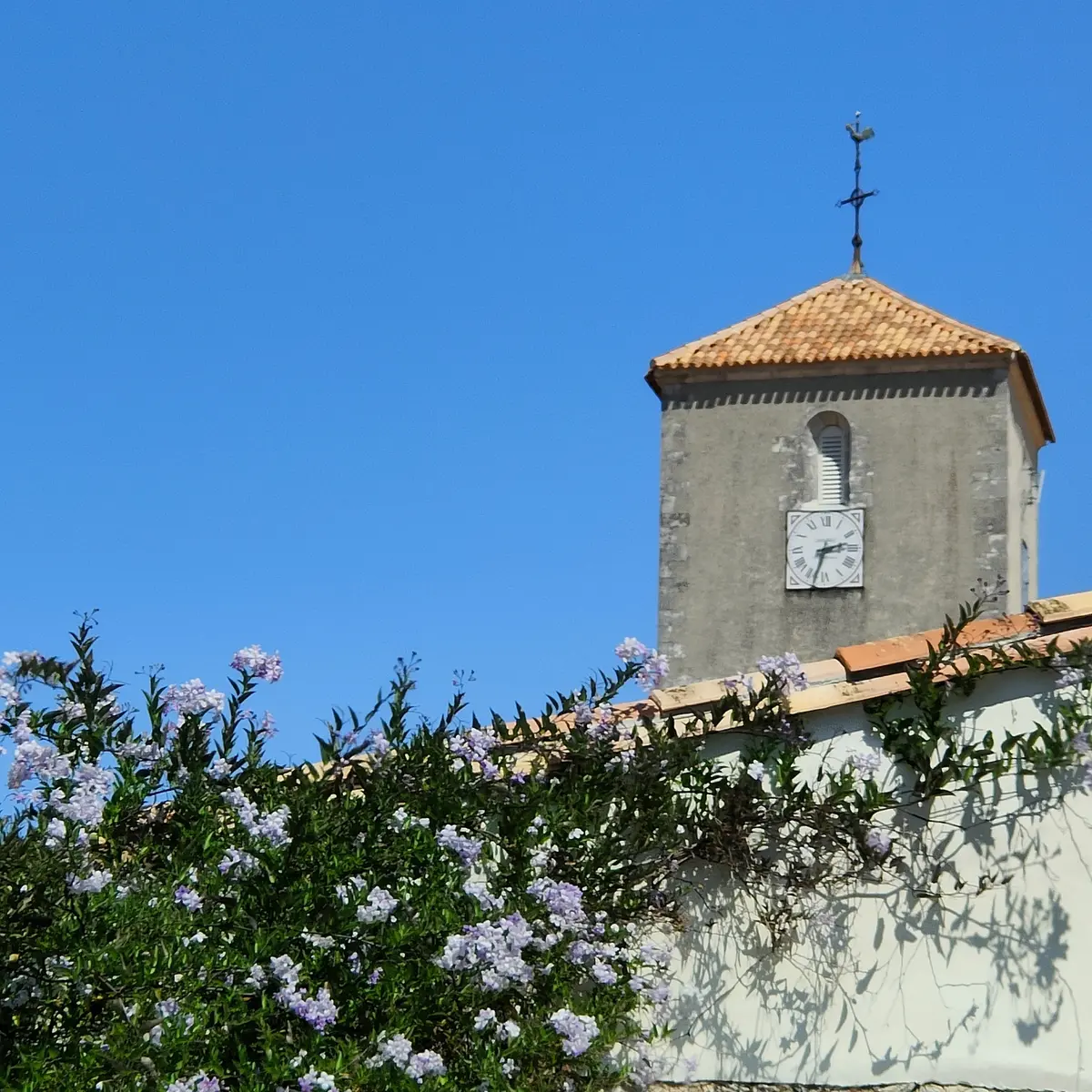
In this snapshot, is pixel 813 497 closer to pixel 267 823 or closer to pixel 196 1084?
pixel 267 823

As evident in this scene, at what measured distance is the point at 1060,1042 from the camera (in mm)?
6410

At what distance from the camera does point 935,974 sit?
21.3ft

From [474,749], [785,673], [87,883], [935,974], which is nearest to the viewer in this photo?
[87,883]

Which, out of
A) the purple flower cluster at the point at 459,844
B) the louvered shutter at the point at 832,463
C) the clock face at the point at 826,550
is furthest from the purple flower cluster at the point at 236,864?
the louvered shutter at the point at 832,463

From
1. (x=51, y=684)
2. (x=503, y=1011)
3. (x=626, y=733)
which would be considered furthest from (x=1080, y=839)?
(x=51, y=684)

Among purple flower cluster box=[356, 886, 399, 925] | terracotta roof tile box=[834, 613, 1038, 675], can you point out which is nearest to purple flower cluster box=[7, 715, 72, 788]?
purple flower cluster box=[356, 886, 399, 925]

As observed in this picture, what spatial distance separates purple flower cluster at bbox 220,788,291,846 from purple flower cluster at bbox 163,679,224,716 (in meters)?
0.36

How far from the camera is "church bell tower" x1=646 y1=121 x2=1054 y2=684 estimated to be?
21.0 meters

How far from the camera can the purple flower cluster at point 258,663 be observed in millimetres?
6465

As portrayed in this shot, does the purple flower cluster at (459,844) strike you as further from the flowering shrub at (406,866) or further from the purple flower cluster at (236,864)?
the purple flower cluster at (236,864)

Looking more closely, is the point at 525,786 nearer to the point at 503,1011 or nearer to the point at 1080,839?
the point at 503,1011

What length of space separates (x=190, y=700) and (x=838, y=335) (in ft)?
54.6

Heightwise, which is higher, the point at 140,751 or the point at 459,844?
the point at 140,751

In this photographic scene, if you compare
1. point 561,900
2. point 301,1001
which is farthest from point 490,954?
point 301,1001
